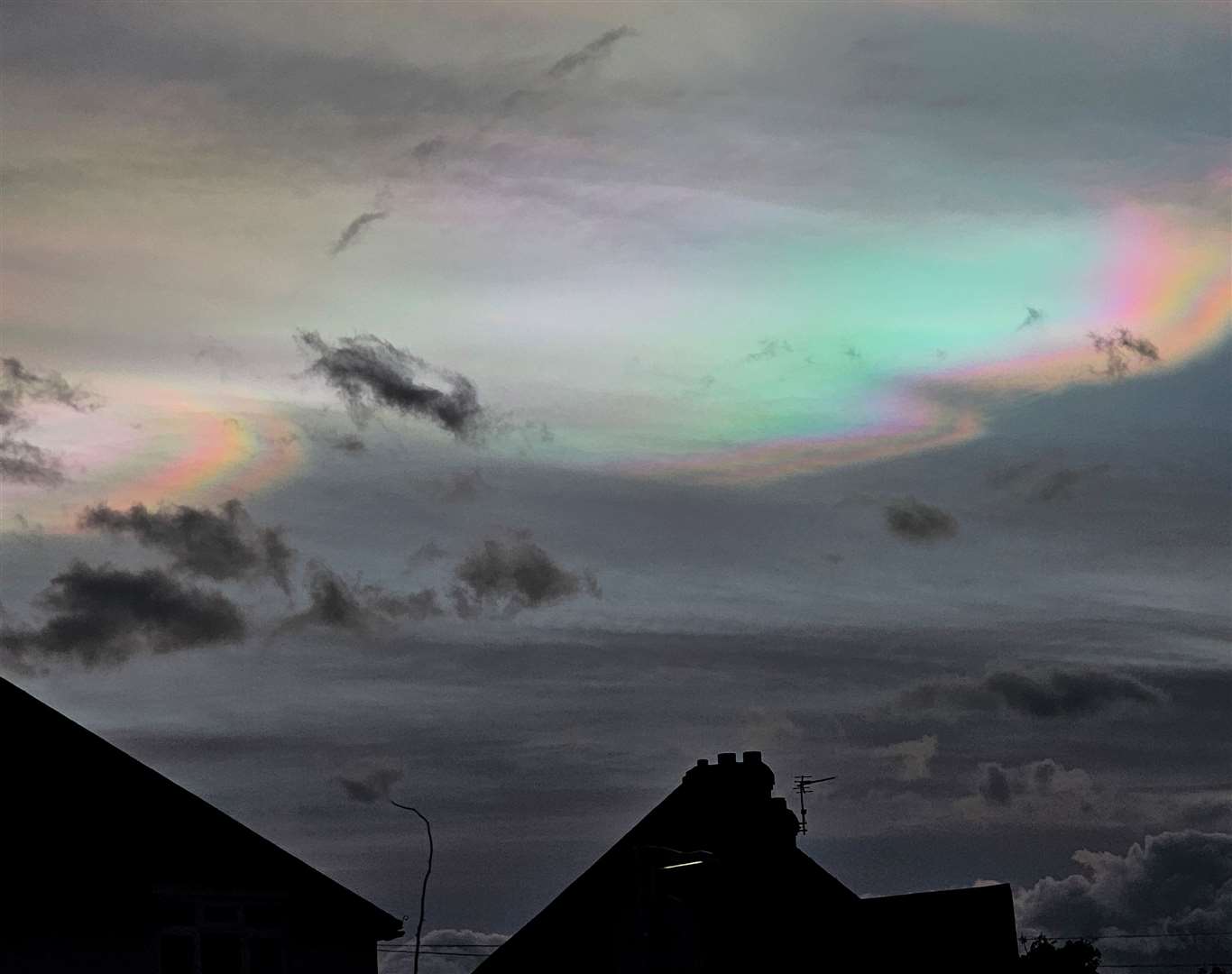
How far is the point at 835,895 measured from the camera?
45.0m

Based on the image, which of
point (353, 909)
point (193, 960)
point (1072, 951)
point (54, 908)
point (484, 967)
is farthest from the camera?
point (1072, 951)

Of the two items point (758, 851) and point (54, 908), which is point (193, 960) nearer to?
point (54, 908)

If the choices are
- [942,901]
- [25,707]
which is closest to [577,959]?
[942,901]

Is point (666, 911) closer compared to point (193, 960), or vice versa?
point (193, 960)

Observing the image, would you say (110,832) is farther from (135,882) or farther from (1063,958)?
(1063,958)

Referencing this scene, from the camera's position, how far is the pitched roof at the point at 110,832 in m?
23.9

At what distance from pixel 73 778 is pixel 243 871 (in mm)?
2804

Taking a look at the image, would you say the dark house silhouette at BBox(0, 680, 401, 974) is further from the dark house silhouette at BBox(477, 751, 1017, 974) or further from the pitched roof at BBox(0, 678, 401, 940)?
the dark house silhouette at BBox(477, 751, 1017, 974)

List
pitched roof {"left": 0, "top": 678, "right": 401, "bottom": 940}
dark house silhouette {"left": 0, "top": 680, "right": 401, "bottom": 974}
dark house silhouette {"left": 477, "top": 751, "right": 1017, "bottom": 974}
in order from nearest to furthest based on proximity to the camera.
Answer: dark house silhouette {"left": 0, "top": 680, "right": 401, "bottom": 974} → pitched roof {"left": 0, "top": 678, "right": 401, "bottom": 940} → dark house silhouette {"left": 477, "top": 751, "right": 1017, "bottom": 974}

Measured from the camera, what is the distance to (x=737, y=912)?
132 feet

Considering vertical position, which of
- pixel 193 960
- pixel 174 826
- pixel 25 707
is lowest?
pixel 193 960

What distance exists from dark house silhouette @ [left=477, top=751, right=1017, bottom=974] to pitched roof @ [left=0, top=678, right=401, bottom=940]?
12963mm

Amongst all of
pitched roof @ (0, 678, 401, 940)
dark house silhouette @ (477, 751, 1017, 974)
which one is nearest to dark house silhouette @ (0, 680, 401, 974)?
pitched roof @ (0, 678, 401, 940)

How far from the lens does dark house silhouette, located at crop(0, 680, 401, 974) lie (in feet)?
77.4
